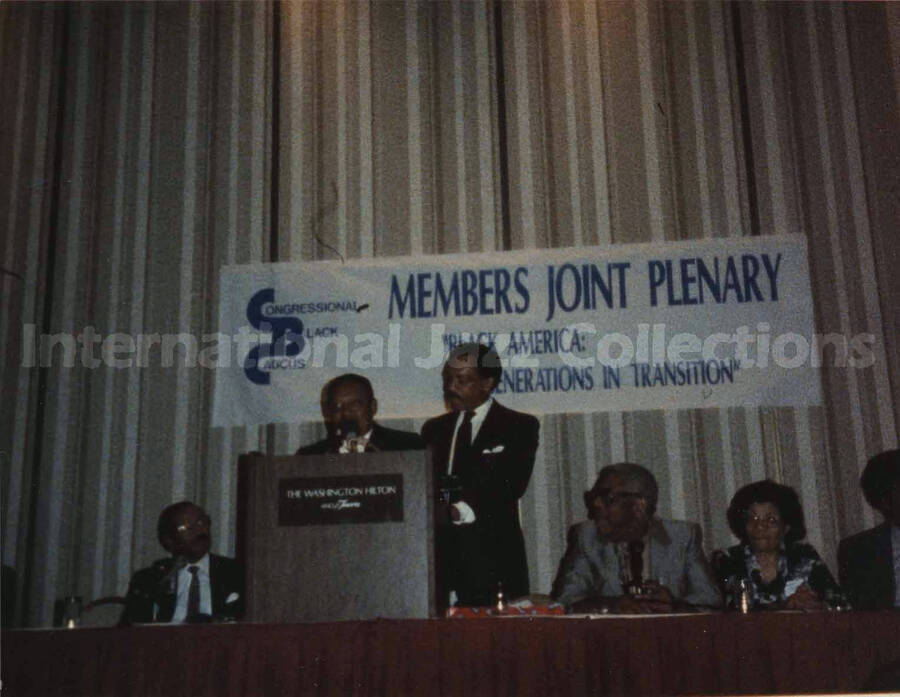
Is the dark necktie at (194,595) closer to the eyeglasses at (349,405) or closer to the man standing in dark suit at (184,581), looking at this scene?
the man standing in dark suit at (184,581)

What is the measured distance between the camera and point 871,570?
11.5 feet

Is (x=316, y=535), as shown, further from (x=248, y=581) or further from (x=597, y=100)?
(x=597, y=100)

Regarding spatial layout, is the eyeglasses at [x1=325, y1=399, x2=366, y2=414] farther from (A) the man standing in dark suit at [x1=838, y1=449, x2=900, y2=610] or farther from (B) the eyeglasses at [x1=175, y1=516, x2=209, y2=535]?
(A) the man standing in dark suit at [x1=838, y1=449, x2=900, y2=610]

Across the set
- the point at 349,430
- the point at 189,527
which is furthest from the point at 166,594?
the point at 349,430

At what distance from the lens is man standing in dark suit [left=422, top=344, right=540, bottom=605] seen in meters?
3.87

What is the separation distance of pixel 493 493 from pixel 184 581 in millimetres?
1292

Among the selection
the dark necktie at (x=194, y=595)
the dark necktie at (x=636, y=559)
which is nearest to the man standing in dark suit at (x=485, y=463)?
the dark necktie at (x=636, y=559)

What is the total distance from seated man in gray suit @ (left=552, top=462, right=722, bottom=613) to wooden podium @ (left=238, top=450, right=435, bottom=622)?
1.21 metres

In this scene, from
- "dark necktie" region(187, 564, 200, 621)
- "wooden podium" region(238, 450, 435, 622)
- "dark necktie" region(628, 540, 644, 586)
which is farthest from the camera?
"dark necktie" region(187, 564, 200, 621)

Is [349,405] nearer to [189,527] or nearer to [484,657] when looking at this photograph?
[189,527]

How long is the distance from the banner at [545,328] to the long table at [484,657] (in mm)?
2350

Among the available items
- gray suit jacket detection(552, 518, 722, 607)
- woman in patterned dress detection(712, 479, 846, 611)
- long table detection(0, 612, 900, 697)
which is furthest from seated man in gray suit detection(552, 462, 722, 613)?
long table detection(0, 612, 900, 697)

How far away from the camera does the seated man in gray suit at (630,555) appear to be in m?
3.15

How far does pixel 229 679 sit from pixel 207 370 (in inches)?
106
